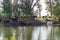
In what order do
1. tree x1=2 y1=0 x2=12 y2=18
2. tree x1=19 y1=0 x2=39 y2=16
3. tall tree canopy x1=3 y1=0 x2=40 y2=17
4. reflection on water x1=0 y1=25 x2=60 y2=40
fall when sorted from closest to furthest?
1. reflection on water x1=0 y1=25 x2=60 y2=40
2. tree x1=2 y1=0 x2=12 y2=18
3. tall tree canopy x1=3 y1=0 x2=40 y2=17
4. tree x1=19 y1=0 x2=39 y2=16

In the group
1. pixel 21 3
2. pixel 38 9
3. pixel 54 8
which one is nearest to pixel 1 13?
pixel 21 3

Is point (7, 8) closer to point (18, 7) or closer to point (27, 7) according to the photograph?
point (18, 7)

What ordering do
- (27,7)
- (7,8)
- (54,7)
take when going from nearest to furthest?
(7,8) → (27,7) → (54,7)

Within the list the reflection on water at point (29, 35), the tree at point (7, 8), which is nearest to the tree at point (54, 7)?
the tree at point (7, 8)

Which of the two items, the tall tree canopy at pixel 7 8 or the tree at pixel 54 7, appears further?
the tree at pixel 54 7

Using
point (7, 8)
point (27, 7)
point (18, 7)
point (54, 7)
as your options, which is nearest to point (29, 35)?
point (7, 8)

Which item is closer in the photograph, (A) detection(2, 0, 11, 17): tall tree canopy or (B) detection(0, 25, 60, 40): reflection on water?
(B) detection(0, 25, 60, 40): reflection on water

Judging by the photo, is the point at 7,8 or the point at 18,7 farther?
the point at 18,7

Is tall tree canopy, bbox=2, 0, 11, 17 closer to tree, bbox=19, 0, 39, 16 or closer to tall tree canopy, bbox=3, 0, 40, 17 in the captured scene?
tall tree canopy, bbox=3, 0, 40, 17

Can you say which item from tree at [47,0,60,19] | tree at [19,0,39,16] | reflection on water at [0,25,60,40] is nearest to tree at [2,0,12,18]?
tree at [19,0,39,16]

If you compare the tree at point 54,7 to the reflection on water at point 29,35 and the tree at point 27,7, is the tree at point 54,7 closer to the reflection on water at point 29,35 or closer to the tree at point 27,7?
the tree at point 27,7

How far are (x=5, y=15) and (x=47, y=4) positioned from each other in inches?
180

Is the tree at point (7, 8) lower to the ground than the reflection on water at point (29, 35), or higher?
higher

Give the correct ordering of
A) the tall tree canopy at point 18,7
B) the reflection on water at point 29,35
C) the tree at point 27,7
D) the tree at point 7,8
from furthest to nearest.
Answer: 1. the tree at point 27,7
2. the tall tree canopy at point 18,7
3. the tree at point 7,8
4. the reflection on water at point 29,35
